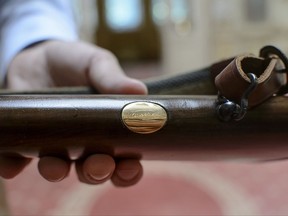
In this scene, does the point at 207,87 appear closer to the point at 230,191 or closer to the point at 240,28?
the point at 230,191

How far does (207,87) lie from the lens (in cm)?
44

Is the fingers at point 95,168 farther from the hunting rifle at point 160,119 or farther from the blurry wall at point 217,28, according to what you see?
the blurry wall at point 217,28

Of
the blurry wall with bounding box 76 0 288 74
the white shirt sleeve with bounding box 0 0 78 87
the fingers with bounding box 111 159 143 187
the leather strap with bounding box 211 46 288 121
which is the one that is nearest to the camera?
the leather strap with bounding box 211 46 288 121

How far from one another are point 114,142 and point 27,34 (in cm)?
54

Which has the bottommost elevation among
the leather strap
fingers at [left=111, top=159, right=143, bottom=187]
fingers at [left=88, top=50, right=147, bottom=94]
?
fingers at [left=111, top=159, right=143, bottom=187]

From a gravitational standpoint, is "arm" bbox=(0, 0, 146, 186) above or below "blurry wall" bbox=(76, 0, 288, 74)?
above

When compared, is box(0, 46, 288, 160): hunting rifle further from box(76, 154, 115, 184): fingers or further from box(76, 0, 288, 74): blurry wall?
box(76, 0, 288, 74): blurry wall

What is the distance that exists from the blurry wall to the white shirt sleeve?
154cm

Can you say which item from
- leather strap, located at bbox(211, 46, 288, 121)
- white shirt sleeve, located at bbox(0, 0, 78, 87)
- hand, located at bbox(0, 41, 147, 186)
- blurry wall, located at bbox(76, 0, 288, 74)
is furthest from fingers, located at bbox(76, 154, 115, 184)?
blurry wall, located at bbox(76, 0, 288, 74)

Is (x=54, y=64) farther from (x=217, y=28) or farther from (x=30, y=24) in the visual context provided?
(x=217, y=28)

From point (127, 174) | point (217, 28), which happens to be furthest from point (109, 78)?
point (217, 28)

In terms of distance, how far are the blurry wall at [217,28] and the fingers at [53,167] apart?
1.99 m

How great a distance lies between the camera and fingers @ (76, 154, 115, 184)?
16.7 inches

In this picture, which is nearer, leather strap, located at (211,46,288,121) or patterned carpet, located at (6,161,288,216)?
leather strap, located at (211,46,288,121)
